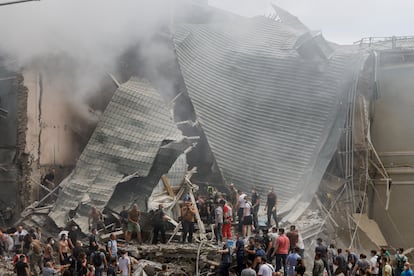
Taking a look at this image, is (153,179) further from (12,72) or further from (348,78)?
(348,78)

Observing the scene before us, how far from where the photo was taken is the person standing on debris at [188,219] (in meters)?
17.1

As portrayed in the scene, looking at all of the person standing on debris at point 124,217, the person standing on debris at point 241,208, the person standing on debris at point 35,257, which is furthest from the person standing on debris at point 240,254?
the person standing on debris at point 35,257

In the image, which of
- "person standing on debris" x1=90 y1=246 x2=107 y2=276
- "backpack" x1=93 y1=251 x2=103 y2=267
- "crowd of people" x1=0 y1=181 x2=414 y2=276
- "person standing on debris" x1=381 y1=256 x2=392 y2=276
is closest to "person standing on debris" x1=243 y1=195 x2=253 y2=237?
"crowd of people" x1=0 y1=181 x2=414 y2=276

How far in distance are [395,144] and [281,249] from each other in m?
9.67

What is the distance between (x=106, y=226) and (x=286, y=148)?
626 centimetres

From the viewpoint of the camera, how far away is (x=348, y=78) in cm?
2164

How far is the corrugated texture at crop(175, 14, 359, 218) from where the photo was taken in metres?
20.9

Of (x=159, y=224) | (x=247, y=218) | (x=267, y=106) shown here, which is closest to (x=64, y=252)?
(x=159, y=224)

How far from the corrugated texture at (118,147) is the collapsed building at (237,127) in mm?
32

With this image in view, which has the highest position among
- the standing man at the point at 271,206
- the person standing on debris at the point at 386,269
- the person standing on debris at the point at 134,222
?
the standing man at the point at 271,206

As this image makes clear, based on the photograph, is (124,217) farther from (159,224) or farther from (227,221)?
(227,221)

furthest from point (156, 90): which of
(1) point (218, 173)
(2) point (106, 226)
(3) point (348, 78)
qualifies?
(3) point (348, 78)

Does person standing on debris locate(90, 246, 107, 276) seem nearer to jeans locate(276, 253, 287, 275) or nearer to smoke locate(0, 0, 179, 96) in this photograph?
jeans locate(276, 253, 287, 275)

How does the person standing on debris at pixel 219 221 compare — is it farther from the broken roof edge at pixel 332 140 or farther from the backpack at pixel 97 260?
the backpack at pixel 97 260
